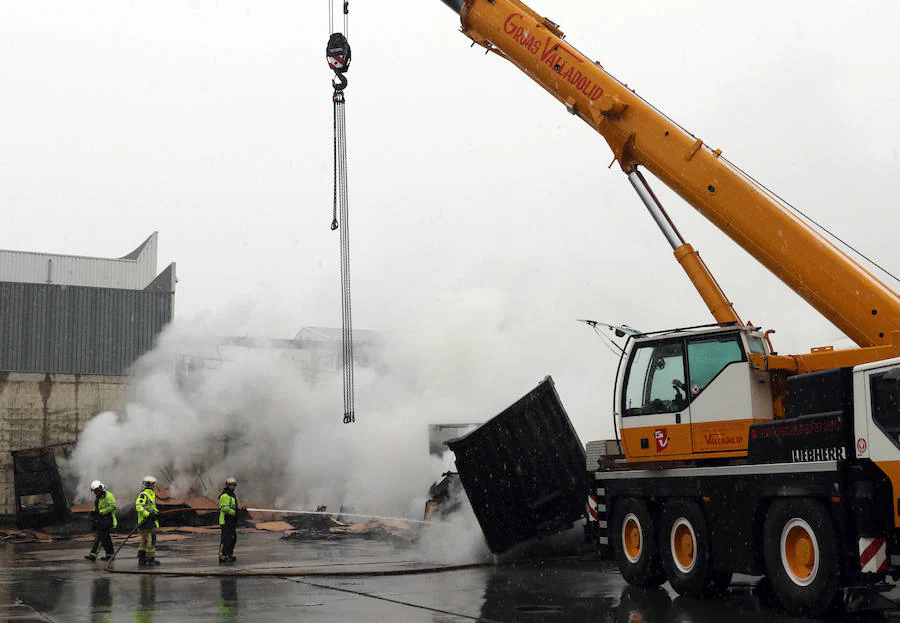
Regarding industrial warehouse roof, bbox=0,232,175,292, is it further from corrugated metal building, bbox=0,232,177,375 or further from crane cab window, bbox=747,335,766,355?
crane cab window, bbox=747,335,766,355

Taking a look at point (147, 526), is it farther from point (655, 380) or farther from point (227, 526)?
point (655, 380)

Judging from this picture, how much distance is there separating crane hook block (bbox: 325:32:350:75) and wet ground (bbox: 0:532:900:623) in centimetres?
799

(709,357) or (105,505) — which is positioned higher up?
(709,357)

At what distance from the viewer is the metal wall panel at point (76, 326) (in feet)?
100

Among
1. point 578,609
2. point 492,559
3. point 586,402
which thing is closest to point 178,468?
point 586,402

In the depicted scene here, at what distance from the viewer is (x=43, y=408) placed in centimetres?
2855

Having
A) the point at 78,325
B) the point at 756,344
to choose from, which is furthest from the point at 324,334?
the point at 756,344

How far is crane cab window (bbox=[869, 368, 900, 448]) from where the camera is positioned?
7.94 meters

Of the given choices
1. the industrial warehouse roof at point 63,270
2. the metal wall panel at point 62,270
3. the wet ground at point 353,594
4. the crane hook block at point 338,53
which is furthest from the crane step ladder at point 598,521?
the metal wall panel at point 62,270

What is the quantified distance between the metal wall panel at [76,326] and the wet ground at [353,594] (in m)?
16.2

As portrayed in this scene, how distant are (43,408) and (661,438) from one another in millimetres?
23303

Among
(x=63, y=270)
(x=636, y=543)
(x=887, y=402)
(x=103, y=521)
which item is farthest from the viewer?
(x=63, y=270)

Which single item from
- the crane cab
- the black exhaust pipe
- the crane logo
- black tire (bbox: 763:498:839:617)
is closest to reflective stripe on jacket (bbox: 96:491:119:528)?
the crane cab

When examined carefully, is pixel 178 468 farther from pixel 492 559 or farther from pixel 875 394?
pixel 875 394
